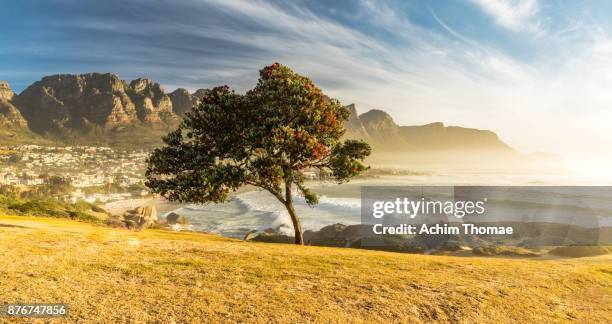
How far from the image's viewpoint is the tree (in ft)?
80.7

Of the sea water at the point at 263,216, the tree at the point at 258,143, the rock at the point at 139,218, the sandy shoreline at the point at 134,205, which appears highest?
the tree at the point at 258,143

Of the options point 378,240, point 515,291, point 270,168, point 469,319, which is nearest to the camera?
point 469,319

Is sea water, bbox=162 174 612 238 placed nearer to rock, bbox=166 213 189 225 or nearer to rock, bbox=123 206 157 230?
rock, bbox=166 213 189 225

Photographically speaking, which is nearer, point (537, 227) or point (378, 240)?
point (378, 240)

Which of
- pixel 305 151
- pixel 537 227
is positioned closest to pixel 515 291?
pixel 305 151

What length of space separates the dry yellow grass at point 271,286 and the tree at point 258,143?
21.1ft

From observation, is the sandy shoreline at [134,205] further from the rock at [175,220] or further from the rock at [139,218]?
the rock at [139,218]

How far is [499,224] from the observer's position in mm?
69188

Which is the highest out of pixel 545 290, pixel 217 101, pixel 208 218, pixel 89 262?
pixel 217 101

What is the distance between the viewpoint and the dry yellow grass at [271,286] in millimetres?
10555

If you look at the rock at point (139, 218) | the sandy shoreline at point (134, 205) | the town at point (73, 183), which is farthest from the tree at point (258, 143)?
the town at point (73, 183)

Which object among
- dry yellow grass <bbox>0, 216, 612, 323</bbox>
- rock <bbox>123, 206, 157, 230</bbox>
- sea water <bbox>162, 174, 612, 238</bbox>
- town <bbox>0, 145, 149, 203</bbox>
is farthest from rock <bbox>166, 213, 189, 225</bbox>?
dry yellow grass <bbox>0, 216, 612, 323</bbox>

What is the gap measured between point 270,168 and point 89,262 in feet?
38.5

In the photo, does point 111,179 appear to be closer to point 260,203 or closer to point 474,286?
point 260,203
